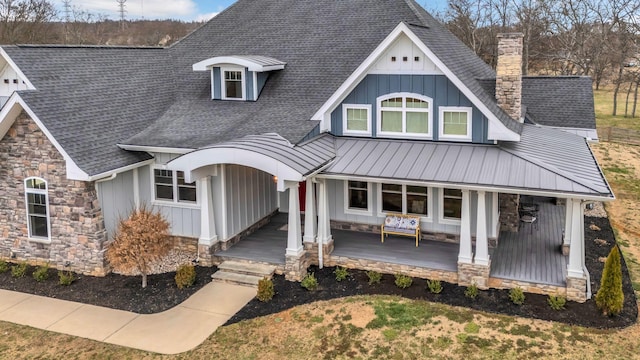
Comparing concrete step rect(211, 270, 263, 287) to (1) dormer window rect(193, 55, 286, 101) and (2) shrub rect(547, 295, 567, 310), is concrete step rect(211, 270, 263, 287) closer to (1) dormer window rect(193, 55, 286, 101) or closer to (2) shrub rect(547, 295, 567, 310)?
(1) dormer window rect(193, 55, 286, 101)

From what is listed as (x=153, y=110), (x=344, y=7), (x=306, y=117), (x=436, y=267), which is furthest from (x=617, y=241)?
(x=153, y=110)

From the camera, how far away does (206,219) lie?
600 inches

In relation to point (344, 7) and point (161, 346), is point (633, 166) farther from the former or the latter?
point (161, 346)

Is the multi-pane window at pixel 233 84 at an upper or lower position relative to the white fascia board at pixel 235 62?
lower

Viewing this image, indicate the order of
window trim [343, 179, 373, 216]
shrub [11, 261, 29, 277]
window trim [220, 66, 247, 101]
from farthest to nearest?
window trim [220, 66, 247, 101], window trim [343, 179, 373, 216], shrub [11, 261, 29, 277]

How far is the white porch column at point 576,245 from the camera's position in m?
12.5

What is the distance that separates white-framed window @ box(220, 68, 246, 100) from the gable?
5224mm

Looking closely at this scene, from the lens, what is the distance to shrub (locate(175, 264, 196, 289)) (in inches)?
554

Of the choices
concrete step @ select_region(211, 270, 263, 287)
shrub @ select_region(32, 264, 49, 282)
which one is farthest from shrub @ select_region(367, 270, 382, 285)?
shrub @ select_region(32, 264, 49, 282)

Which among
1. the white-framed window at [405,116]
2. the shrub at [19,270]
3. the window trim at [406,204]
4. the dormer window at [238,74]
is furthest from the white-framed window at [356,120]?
the shrub at [19,270]

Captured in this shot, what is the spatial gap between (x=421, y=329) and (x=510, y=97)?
8075 millimetres

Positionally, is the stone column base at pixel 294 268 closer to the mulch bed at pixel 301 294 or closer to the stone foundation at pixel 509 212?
the mulch bed at pixel 301 294

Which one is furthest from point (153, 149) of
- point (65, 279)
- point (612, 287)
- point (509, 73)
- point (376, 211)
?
point (612, 287)

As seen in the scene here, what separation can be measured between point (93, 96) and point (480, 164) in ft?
38.1
